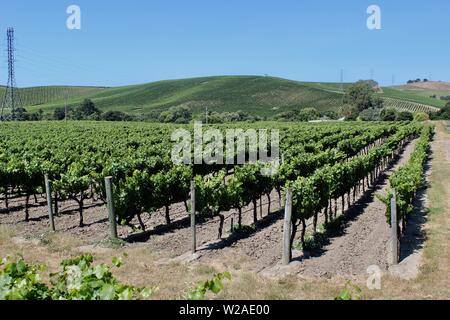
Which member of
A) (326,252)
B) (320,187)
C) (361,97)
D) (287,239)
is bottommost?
(326,252)

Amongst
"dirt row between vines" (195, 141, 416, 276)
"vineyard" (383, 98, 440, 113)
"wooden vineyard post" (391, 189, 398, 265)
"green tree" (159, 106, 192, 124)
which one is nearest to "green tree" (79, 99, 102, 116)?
"green tree" (159, 106, 192, 124)

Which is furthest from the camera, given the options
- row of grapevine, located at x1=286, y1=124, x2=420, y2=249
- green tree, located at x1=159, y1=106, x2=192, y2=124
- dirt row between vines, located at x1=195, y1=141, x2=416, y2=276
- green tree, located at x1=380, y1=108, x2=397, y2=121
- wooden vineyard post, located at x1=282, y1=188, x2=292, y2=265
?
green tree, located at x1=380, y1=108, x2=397, y2=121

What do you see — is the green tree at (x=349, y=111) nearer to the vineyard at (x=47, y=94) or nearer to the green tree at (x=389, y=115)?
the green tree at (x=389, y=115)

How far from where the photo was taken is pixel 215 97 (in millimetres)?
134500

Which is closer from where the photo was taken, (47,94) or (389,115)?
(389,115)

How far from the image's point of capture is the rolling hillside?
12494 centimetres

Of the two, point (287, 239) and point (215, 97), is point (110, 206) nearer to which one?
point (287, 239)

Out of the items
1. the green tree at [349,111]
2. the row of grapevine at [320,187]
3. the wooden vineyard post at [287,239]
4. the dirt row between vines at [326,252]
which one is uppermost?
the green tree at [349,111]

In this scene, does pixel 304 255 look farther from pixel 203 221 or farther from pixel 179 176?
pixel 179 176

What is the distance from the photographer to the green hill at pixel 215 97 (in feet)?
411

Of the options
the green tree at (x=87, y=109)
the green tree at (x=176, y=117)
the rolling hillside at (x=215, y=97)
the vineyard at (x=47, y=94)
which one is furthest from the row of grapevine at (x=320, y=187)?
the vineyard at (x=47, y=94)

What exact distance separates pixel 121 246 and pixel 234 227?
3.52m

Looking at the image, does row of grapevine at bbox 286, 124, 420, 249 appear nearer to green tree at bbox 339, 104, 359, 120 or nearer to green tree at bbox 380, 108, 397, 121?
green tree at bbox 380, 108, 397, 121

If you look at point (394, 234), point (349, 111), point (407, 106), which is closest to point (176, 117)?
point (349, 111)
